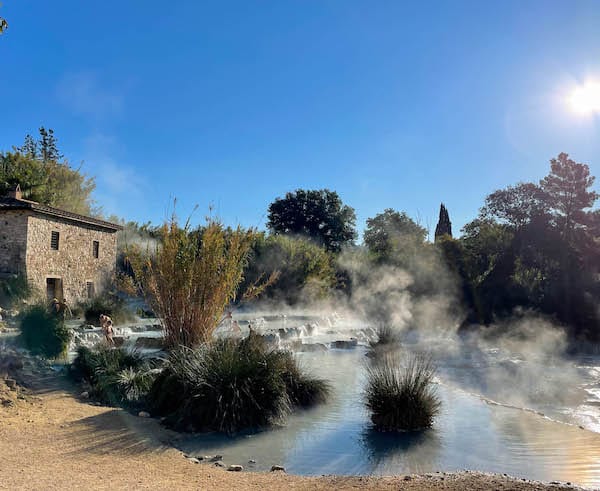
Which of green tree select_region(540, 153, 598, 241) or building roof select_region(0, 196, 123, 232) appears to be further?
green tree select_region(540, 153, 598, 241)

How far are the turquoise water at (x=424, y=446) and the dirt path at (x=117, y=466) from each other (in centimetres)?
36

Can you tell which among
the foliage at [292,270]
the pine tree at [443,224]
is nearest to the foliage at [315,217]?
the pine tree at [443,224]

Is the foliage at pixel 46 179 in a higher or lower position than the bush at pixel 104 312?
higher

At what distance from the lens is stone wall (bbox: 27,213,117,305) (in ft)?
58.8

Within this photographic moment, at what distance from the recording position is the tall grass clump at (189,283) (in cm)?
840

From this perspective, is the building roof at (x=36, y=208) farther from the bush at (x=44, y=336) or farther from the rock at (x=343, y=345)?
the rock at (x=343, y=345)

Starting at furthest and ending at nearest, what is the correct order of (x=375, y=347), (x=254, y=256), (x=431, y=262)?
(x=254, y=256)
(x=431, y=262)
(x=375, y=347)

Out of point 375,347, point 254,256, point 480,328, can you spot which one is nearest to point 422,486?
point 375,347

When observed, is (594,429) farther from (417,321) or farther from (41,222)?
(41,222)

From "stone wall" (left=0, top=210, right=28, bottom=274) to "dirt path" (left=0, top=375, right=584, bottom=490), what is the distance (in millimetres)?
13252

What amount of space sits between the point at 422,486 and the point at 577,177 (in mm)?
22226

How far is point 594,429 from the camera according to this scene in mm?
6762

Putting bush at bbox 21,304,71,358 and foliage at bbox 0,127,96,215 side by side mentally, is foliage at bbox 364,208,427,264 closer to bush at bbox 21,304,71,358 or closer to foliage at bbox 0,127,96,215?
foliage at bbox 0,127,96,215

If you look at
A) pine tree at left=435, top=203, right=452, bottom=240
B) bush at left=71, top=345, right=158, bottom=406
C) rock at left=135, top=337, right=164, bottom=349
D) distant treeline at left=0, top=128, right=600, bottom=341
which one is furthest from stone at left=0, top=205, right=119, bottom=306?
pine tree at left=435, top=203, right=452, bottom=240
